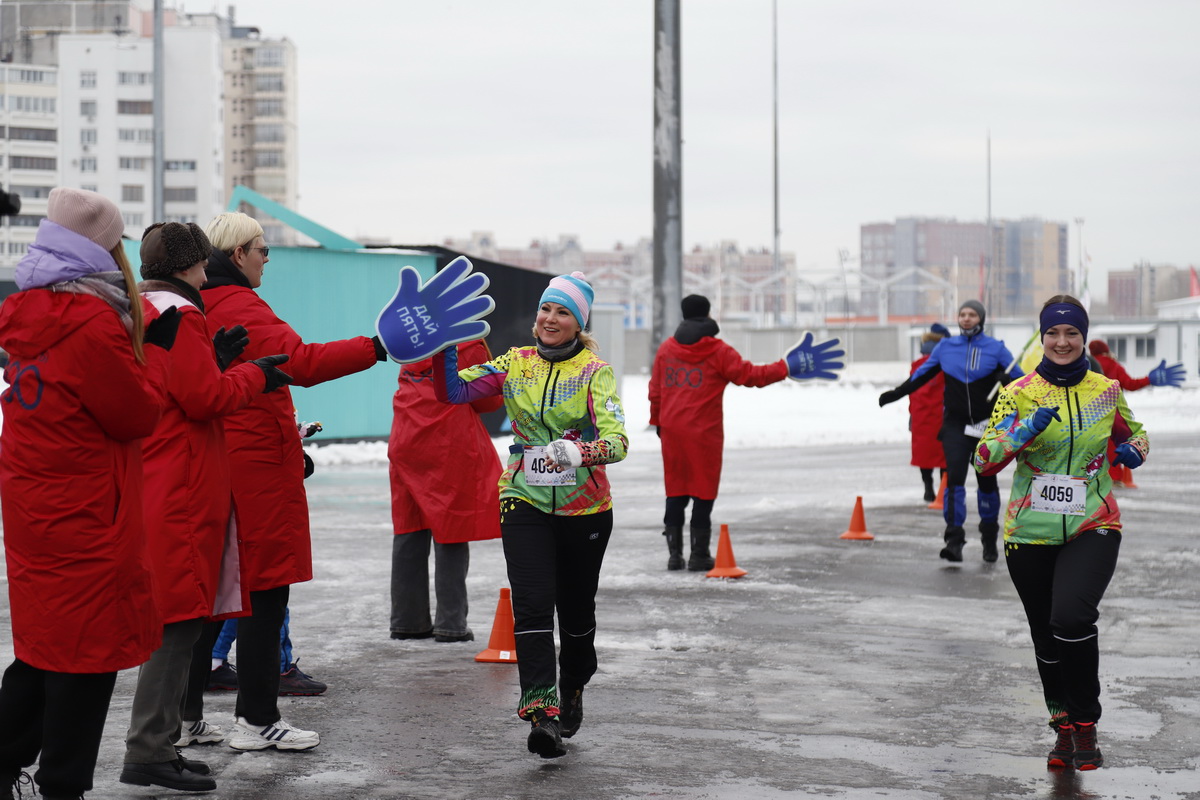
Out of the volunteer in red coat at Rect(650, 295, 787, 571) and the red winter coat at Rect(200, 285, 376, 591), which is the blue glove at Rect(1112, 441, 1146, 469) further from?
the volunteer in red coat at Rect(650, 295, 787, 571)

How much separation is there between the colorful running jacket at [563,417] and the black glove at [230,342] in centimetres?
90

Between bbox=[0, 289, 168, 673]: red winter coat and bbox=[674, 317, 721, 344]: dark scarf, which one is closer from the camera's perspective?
bbox=[0, 289, 168, 673]: red winter coat

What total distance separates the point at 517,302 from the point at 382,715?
1655 centimetres

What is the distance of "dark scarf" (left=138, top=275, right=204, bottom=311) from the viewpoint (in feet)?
16.5

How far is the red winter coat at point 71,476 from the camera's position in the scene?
163 inches

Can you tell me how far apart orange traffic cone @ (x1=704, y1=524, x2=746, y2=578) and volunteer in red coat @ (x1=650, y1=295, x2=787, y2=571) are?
0.18 meters

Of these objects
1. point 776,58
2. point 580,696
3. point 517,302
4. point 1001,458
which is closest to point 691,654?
point 580,696

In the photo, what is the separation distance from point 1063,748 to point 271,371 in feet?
10.7

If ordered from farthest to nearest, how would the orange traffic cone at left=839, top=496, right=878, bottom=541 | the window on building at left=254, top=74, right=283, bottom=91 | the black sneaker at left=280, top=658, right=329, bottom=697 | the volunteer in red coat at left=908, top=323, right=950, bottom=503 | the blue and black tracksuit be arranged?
the window on building at left=254, top=74, right=283, bottom=91 → the volunteer in red coat at left=908, top=323, right=950, bottom=503 → the orange traffic cone at left=839, top=496, right=878, bottom=541 → the blue and black tracksuit → the black sneaker at left=280, top=658, right=329, bottom=697

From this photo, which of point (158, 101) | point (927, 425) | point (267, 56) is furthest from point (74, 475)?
point (267, 56)

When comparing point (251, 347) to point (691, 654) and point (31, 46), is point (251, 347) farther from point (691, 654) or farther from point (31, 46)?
point (31, 46)

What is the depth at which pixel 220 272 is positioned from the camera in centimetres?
568

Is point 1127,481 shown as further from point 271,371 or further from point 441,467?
point 271,371

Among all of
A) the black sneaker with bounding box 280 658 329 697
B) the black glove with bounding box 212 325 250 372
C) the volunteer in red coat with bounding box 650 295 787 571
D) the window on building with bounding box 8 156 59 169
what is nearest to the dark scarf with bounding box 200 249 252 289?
the black glove with bounding box 212 325 250 372
